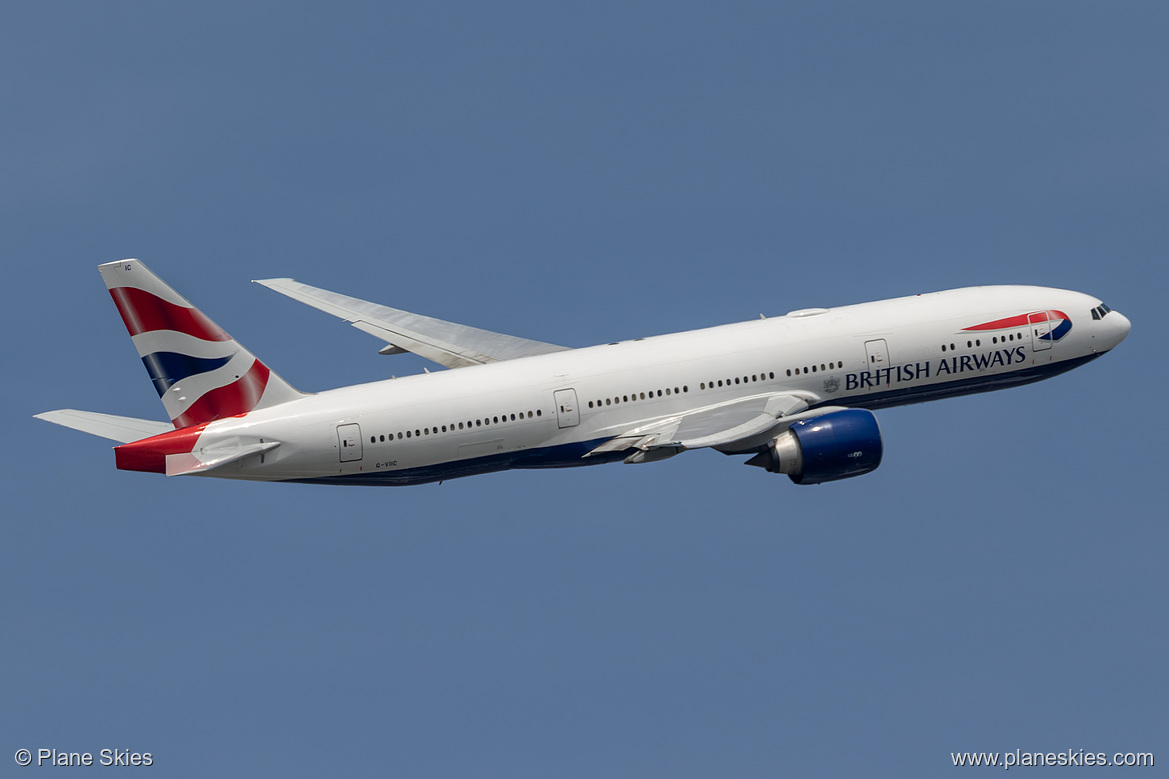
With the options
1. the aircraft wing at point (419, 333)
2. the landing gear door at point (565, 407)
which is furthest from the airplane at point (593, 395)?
the aircraft wing at point (419, 333)

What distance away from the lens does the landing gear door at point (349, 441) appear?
5647 cm

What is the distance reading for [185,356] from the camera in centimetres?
5525

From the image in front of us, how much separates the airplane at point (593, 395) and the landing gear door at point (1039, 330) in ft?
0.18

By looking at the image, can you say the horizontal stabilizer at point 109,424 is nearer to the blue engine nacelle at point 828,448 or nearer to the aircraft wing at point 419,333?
the aircraft wing at point 419,333

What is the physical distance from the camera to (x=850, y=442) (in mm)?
57219

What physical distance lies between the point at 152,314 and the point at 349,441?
8062mm

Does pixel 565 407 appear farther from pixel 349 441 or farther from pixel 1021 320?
pixel 1021 320

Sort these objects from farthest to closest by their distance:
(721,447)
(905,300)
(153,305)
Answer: (905,300) < (721,447) < (153,305)

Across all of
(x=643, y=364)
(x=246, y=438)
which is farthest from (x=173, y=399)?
(x=643, y=364)

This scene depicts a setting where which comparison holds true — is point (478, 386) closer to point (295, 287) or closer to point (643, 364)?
point (643, 364)

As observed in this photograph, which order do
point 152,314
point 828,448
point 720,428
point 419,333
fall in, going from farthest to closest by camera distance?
point 419,333 → point 828,448 → point 720,428 → point 152,314

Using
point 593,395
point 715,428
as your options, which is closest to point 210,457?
point 593,395

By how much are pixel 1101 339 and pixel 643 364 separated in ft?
64.2

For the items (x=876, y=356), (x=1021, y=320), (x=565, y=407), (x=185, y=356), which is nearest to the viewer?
(x=185, y=356)
